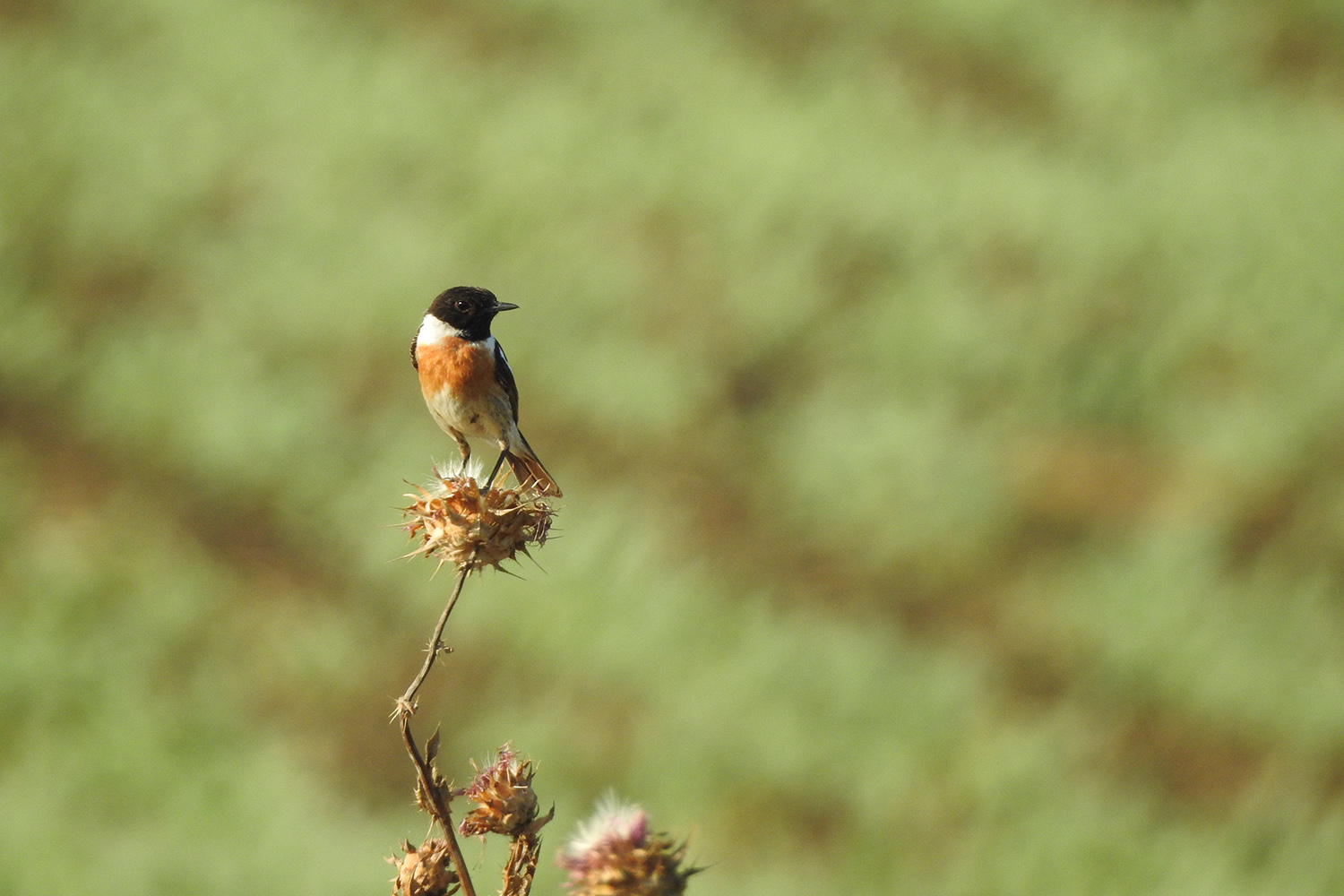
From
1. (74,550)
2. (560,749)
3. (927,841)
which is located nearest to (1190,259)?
(927,841)

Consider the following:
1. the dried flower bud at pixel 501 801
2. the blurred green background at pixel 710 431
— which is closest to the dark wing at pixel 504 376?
the dried flower bud at pixel 501 801

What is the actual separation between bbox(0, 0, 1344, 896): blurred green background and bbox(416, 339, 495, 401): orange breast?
292 cm

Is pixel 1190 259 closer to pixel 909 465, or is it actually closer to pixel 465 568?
pixel 909 465

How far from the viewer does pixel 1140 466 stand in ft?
→ 25.5

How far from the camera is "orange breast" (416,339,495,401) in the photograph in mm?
3188

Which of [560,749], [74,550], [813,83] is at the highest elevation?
[813,83]

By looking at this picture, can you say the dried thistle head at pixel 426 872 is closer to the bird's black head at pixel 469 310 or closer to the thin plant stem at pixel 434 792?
the thin plant stem at pixel 434 792

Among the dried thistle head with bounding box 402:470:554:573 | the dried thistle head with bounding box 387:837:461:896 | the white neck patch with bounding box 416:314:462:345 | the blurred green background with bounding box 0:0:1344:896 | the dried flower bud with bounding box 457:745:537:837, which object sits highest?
the blurred green background with bounding box 0:0:1344:896

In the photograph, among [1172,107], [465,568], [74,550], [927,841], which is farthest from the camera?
[1172,107]

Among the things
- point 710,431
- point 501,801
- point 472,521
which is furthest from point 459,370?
point 710,431

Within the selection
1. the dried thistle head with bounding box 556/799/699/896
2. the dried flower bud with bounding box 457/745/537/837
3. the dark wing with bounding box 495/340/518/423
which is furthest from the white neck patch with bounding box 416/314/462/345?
the dried thistle head with bounding box 556/799/699/896

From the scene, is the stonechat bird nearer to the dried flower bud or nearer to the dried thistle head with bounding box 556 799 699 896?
the dried flower bud

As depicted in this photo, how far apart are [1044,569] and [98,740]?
18.2ft

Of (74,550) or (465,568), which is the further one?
(74,550)
